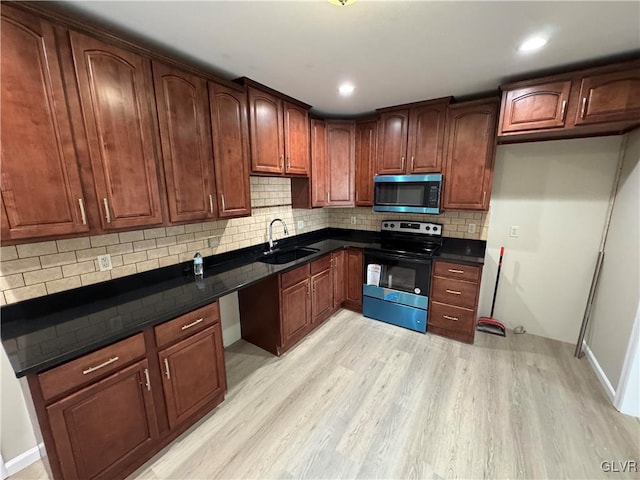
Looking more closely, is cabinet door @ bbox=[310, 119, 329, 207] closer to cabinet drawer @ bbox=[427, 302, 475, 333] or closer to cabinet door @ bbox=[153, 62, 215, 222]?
cabinet door @ bbox=[153, 62, 215, 222]

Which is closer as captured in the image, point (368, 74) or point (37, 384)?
point (37, 384)

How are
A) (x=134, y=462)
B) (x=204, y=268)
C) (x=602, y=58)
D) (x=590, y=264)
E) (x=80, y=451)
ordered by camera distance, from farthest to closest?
(x=590, y=264) < (x=204, y=268) < (x=602, y=58) < (x=134, y=462) < (x=80, y=451)

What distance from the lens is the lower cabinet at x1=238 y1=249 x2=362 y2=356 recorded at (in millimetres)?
2461

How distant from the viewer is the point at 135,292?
1.82 metres

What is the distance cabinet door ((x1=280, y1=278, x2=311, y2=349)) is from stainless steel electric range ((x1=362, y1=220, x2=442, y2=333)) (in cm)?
85

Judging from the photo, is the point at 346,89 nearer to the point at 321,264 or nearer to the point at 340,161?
the point at 340,161

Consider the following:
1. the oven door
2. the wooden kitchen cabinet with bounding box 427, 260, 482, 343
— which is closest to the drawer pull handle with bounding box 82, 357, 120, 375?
the oven door

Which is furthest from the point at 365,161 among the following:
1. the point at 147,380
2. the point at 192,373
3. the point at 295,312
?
the point at 147,380

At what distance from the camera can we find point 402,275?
2982mm

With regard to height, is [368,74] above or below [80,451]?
above

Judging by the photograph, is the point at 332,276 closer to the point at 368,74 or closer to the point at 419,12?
the point at 368,74

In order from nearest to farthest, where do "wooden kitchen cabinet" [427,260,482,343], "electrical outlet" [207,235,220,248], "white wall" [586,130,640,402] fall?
"white wall" [586,130,640,402] → "electrical outlet" [207,235,220,248] → "wooden kitchen cabinet" [427,260,482,343]

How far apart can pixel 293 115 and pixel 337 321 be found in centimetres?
237

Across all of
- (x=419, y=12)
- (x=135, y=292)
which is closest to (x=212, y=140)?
(x=135, y=292)
